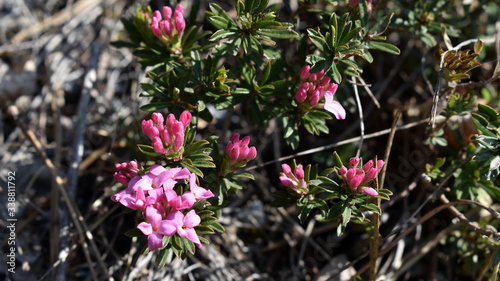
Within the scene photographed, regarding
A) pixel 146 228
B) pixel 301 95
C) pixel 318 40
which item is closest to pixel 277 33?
pixel 318 40

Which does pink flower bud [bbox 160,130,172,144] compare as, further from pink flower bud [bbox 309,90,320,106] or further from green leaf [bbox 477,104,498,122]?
green leaf [bbox 477,104,498,122]

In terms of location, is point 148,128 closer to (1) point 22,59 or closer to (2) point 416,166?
(2) point 416,166

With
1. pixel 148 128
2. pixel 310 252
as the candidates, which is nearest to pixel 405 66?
pixel 310 252

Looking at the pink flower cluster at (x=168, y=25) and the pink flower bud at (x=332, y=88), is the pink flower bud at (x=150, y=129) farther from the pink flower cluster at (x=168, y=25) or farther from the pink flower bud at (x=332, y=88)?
the pink flower bud at (x=332, y=88)

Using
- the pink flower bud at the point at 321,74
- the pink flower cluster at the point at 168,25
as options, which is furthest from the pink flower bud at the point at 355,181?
the pink flower cluster at the point at 168,25

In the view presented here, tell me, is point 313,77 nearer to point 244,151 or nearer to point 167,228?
point 244,151

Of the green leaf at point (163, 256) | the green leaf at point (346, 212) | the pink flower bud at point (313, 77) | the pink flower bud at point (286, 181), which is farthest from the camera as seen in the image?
the pink flower bud at point (313, 77)

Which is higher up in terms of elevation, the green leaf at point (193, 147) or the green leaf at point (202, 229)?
the green leaf at point (193, 147)
